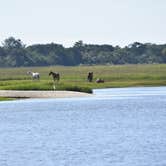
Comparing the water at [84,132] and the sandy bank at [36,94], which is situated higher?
the sandy bank at [36,94]

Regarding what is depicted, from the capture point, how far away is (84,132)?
47625 millimetres

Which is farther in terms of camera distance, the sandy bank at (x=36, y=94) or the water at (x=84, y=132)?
the sandy bank at (x=36, y=94)

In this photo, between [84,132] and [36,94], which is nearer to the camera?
[84,132]

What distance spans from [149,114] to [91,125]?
8086mm

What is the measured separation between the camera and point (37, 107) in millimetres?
69312

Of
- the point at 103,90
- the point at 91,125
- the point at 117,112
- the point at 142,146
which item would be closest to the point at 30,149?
the point at 142,146

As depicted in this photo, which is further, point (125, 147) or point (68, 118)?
point (68, 118)

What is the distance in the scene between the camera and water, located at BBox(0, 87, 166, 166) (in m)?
37.6

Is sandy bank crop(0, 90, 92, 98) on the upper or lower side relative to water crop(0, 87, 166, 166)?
upper

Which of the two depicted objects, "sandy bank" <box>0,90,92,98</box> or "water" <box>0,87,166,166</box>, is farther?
"sandy bank" <box>0,90,92,98</box>

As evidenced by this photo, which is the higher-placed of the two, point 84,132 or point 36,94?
point 36,94

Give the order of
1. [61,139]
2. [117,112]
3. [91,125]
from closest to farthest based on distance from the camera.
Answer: [61,139], [91,125], [117,112]

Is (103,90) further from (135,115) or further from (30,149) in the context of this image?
(30,149)

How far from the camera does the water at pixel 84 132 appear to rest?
37594 mm
